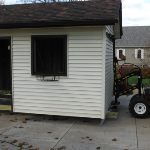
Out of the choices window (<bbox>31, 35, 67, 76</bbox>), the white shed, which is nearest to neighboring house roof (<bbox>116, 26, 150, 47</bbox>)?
the white shed

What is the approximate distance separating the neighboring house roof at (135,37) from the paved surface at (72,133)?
93.4 ft

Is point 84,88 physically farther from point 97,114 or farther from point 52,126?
point 52,126

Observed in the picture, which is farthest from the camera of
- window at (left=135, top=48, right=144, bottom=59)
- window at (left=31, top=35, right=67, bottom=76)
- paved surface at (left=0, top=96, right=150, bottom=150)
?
window at (left=135, top=48, right=144, bottom=59)

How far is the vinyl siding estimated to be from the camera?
6215 millimetres

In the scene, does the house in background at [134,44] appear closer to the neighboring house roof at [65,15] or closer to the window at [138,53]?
the window at [138,53]

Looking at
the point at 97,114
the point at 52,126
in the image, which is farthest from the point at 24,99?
the point at 97,114

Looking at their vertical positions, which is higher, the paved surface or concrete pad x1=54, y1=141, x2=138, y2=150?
the paved surface

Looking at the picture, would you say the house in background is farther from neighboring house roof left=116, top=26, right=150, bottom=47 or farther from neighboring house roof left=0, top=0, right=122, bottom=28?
neighboring house roof left=0, top=0, right=122, bottom=28

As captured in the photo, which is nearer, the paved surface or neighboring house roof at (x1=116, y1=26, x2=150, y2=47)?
the paved surface

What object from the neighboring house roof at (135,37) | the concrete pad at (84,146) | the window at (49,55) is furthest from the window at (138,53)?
the concrete pad at (84,146)

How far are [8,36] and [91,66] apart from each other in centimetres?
269

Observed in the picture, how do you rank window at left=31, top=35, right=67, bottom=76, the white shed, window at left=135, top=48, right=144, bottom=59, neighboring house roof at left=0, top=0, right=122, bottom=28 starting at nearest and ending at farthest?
1. neighboring house roof at left=0, top=0, right=122, bottom=28
2. the white shed
3. window at left=31, top=35, right=67, bottom=76
4. window at left=135, top=48, right=144, bottom=59

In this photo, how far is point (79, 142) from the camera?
196 inches

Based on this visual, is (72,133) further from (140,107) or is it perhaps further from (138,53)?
(138,53)
